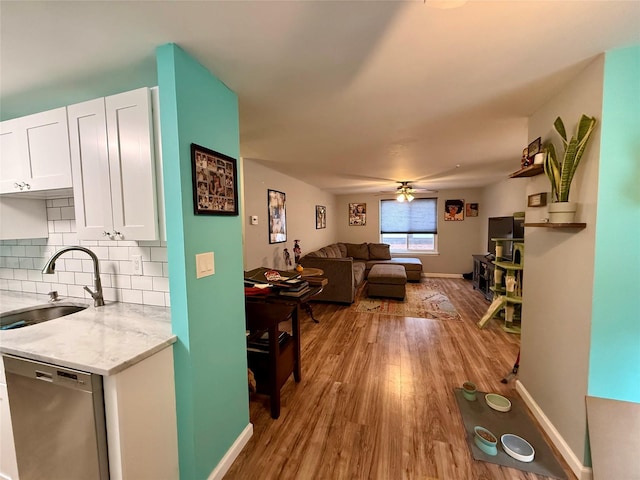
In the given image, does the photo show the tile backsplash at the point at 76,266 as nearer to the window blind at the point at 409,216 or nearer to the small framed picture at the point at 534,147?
the small framed picture at the point at 534,147

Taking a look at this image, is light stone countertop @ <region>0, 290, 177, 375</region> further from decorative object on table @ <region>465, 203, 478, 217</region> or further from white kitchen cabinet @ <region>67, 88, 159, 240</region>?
decorative object on table @ <region>465, 203, 478, 217</region>

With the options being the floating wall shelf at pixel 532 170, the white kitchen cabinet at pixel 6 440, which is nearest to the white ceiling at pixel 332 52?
the floating wall shelf at pixel 532 170

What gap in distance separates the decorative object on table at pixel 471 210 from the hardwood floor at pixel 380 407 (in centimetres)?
374

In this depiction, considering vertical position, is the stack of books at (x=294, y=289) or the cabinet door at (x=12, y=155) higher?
the cabinet door at (x=12, y=155)

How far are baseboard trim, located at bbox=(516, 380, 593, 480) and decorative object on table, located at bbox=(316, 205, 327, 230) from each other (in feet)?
15.2

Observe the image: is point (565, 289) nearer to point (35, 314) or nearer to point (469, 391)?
point (469, 391)

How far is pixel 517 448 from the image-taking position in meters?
1.62

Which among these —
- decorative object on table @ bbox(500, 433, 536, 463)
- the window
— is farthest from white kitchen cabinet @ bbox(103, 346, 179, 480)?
the window

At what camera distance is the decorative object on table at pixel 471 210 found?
653cm

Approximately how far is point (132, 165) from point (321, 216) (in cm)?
512

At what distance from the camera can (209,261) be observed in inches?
55.7

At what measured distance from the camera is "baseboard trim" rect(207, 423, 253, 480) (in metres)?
1.46

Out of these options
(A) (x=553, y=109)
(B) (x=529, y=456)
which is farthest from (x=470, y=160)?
(B) (x=529, y=456)

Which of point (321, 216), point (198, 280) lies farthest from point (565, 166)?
point (321, 216)
